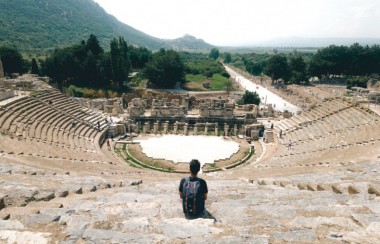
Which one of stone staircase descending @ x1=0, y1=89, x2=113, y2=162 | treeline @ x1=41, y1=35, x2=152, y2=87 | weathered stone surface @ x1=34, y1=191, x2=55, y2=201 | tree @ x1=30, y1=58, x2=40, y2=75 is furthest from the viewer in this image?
tree @ x1=30, y1=58, x2=40, y2=75

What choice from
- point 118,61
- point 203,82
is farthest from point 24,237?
point 203,82

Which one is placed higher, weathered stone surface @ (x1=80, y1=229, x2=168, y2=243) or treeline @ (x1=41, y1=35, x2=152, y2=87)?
treeline @ (x1=41, y1=35, x2=152, y2=87)

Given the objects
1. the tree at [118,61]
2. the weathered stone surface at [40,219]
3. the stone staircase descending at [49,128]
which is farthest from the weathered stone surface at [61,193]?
the tree at [118,61]

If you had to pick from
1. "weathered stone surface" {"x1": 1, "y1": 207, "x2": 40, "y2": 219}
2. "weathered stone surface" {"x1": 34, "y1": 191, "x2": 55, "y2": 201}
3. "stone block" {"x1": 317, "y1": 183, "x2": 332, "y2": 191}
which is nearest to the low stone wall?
"weathered stone surface" {"x1": 34, "y1": 191, "x2": 55, "y2": 201}

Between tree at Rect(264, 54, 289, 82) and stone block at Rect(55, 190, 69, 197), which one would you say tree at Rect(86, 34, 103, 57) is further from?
stone block at Rect(55, 190, 69, 197)

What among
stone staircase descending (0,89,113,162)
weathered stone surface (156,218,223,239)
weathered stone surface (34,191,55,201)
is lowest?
stone staircase descending (0,89,113,162)

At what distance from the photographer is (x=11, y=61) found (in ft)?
181

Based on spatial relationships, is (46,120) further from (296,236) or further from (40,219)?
(296,236)

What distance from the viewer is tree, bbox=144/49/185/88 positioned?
190 ft

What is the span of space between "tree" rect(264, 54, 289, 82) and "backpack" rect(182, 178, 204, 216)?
230 ft

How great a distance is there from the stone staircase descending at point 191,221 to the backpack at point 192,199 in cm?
28

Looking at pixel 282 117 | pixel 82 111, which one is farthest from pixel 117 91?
pixel 282 117

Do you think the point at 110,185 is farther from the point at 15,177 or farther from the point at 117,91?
the point at 117,91

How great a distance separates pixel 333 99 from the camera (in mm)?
34656
